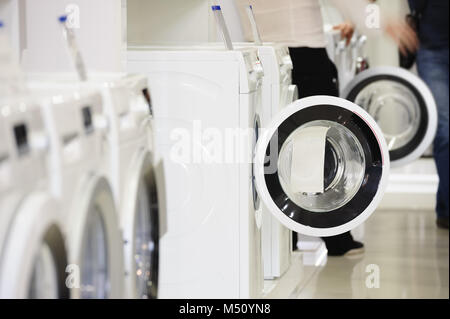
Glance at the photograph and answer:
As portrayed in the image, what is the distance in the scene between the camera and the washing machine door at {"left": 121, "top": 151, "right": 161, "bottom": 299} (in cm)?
131

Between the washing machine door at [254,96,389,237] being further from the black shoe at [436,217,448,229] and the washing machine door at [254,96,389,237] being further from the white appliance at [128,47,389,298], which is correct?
the black shoe at [436,217,448,229]

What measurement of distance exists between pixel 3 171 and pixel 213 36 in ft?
3.04

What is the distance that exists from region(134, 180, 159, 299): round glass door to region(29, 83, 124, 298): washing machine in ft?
0.38

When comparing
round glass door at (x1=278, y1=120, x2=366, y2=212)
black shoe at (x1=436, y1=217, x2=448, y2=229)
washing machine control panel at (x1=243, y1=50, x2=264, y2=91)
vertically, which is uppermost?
washing machine control panel at (x1=243, y1=50, x2=264, y2=91)

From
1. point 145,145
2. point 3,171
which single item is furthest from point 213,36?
point 3,171

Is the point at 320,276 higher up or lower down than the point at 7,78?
lower down

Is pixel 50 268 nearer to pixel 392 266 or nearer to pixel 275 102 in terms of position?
pixel 275 102

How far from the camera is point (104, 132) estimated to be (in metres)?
1.22

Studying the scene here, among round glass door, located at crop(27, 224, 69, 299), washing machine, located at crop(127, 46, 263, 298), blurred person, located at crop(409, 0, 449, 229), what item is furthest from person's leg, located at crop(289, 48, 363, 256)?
round glass door, located at crop(27, 224, 69, 299)

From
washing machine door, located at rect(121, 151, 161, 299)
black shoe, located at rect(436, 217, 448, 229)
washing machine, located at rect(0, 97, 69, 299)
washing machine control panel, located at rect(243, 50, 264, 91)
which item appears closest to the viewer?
washing machine, located at rect(0, 97, 69, 299)

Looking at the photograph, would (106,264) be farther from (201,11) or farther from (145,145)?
(201,11)

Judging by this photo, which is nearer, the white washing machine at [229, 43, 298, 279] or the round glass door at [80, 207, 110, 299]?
the round glass door at [80, 207, 110, 299]

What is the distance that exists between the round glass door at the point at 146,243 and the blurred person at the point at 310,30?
368 millimetres

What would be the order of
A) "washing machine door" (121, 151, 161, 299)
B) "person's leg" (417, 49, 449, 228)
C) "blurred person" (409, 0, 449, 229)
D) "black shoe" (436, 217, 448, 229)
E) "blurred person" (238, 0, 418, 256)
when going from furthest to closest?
1. "black shoe" (436, 217, 448, 229)
2. "person's leg" (417, 49, 449, 228)
3. "blurred person" (409, 0, 449, 229)
4. "blurred person" (238, 0, 418, 256)
5. "washing machine door" (121, 151, 161, 299)
